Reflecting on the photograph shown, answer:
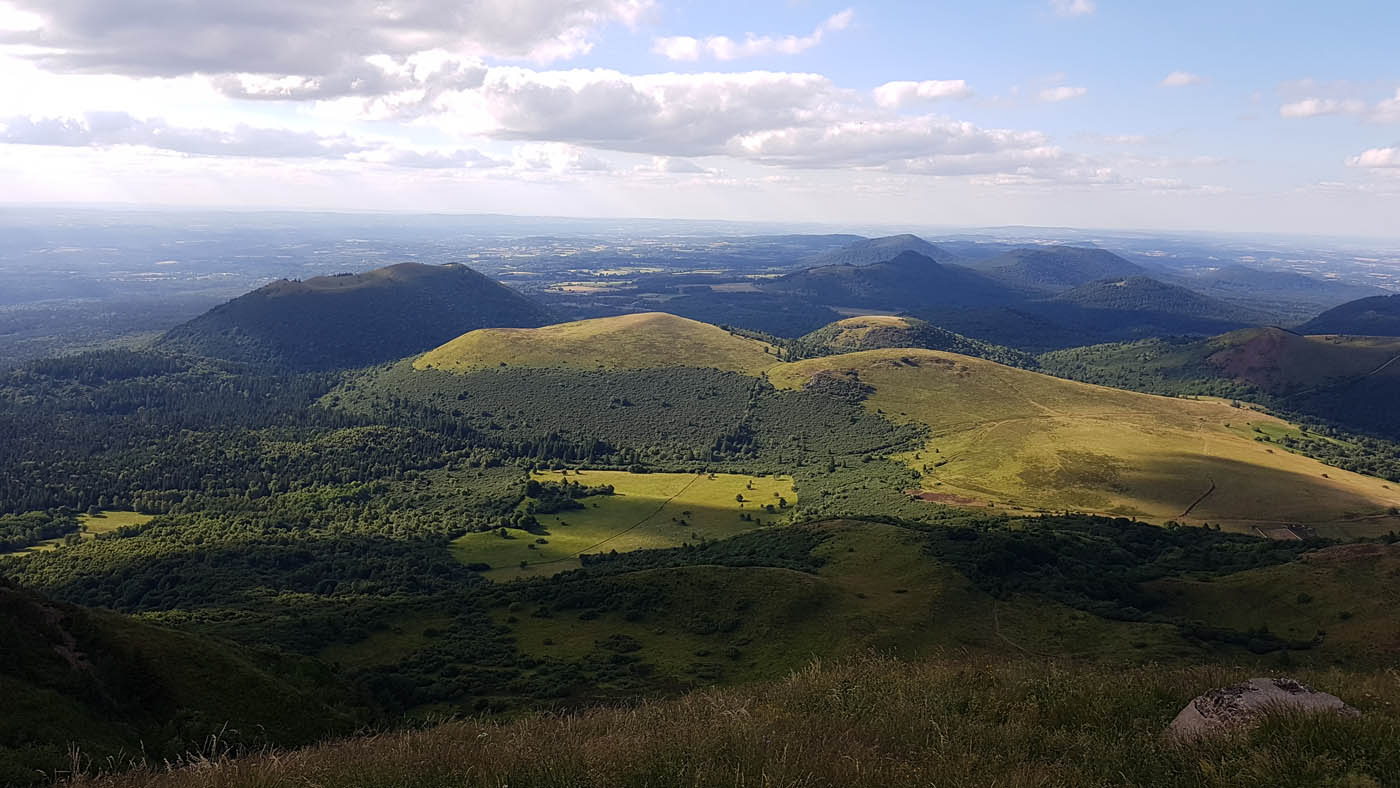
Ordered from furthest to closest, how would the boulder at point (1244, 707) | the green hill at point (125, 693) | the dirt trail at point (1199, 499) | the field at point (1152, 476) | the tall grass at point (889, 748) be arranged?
the dirt trail at point (1199, 499) → the field at point (1152, 476) → the green hill at point (125, 693) → the boulder at point (1244, 707) → the tall grass at point (889, 748)

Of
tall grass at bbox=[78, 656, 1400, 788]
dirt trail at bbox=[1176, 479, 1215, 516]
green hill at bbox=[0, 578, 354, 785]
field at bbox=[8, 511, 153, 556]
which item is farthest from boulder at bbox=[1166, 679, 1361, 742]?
field at bbox=[8, 511, 153, 556]

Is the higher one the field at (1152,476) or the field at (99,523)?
the field at (1152,476)

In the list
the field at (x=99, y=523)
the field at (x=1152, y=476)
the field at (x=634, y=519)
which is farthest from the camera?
the field at (x=99, y=523)

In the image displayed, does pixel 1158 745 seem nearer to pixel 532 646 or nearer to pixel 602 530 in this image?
pixel 532 646

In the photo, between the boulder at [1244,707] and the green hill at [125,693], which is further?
the green hill at [125,693]

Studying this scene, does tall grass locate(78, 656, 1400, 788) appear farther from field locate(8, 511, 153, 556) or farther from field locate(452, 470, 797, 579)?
field locate(8, 511, 153, 556)

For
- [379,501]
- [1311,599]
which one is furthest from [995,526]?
[379,501]

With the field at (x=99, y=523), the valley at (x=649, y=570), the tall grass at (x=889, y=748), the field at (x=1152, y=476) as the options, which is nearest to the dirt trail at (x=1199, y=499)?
the field at (x=1152, y=476)

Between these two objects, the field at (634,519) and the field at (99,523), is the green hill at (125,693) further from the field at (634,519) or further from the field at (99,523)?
the field at (99,523)
